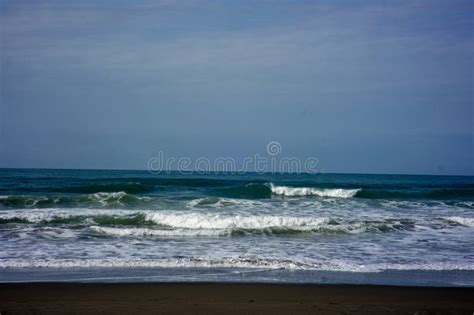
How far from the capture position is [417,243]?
1339cm

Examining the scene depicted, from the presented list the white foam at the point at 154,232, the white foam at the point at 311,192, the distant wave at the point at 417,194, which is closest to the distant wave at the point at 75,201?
the white foam at the point at 154,232

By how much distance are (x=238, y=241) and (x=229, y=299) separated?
5.98 meters

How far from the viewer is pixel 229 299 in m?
7.49

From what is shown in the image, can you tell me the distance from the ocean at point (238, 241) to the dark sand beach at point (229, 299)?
27.1 inches

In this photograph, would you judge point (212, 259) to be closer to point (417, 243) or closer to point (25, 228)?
point (417, 243)

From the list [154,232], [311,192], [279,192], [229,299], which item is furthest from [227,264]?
[311,192]

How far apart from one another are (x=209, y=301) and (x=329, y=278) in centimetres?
272

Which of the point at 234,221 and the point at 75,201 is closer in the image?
the point at 234,221

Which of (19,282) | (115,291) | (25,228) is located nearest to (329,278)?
(115,291)

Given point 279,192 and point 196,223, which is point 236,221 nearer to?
point 196,223

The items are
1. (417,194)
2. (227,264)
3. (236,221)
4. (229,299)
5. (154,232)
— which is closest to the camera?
(229,299)

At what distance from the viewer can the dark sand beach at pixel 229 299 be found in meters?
6.91

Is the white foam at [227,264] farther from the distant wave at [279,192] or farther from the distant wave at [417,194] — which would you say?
the distant wave at [417,194]

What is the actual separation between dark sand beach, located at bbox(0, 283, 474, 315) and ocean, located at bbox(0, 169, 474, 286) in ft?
2.25
